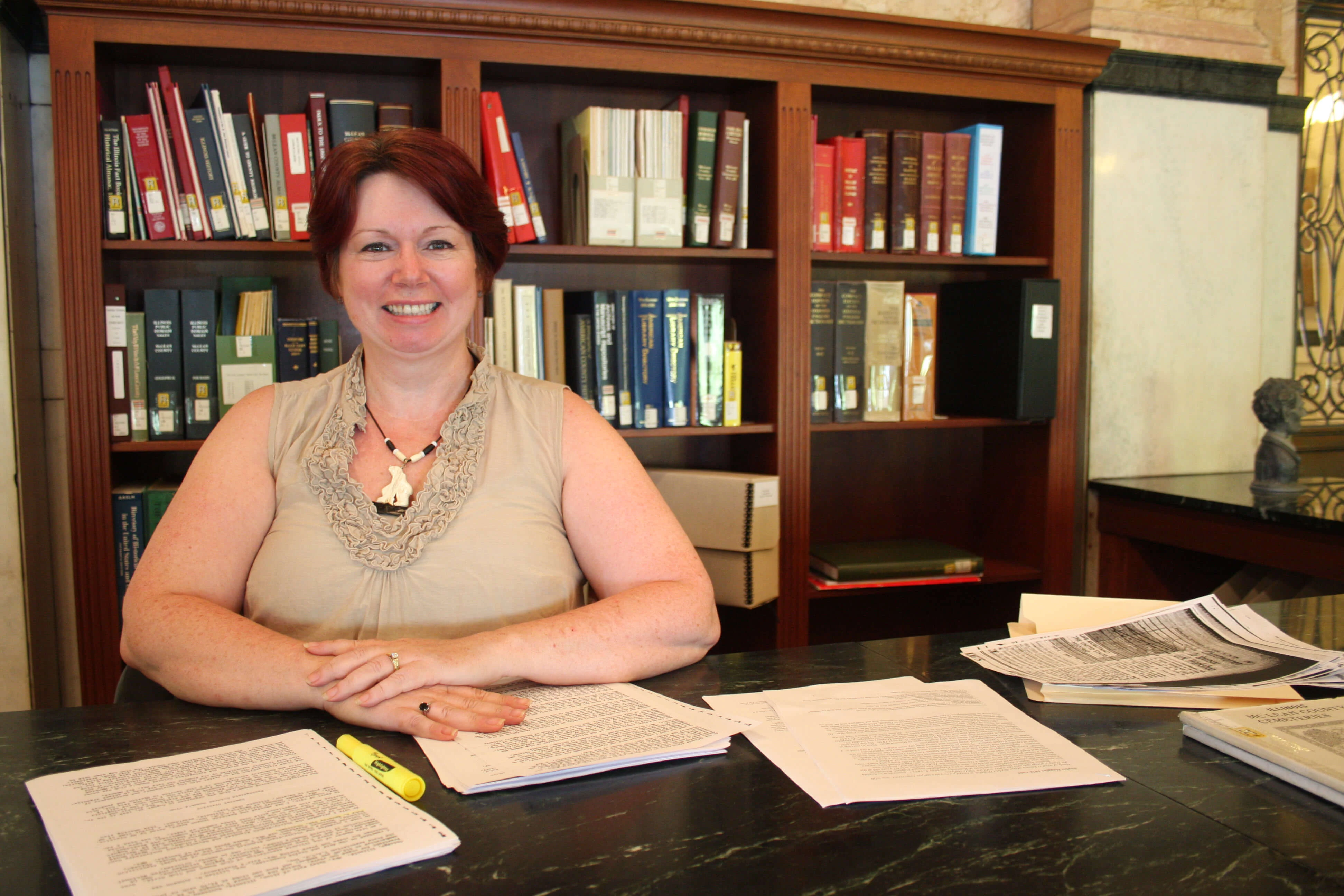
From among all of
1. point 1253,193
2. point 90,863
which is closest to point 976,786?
point 90,863

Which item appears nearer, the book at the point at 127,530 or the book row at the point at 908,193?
the book at the point at 127,530

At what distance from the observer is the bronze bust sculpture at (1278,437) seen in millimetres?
2402

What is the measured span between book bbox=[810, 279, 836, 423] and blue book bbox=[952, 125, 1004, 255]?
1.50 feet

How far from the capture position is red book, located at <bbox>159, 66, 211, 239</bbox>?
84.4 inches

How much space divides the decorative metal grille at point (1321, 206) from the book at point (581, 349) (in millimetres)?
2435

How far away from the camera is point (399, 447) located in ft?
4.76

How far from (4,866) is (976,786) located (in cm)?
74

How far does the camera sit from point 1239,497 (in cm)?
245

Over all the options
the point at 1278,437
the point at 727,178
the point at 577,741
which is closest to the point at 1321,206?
the point at 1278,437

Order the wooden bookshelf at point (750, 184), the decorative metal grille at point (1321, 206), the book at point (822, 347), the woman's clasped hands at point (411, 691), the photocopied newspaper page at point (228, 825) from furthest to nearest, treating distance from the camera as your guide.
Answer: the decorative metal grille at point (1321, 206) → the book at point (822, 347) → the wooden bookshelf at point (750, 184) → the woman's clasped hands at point (411, 691) → the photocopied newspaper page at point (228, 825)

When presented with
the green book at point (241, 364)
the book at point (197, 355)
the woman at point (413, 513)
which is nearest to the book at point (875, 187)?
the woman at point (413, 513)

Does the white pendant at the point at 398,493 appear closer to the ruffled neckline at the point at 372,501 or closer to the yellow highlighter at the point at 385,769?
the ruffled neckline at the point at 372,501

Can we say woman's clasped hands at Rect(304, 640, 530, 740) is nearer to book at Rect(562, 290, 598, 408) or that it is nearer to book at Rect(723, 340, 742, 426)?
book at Rect(562, 290, 598, 408)

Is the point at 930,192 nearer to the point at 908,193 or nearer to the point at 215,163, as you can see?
the point at 908,193
